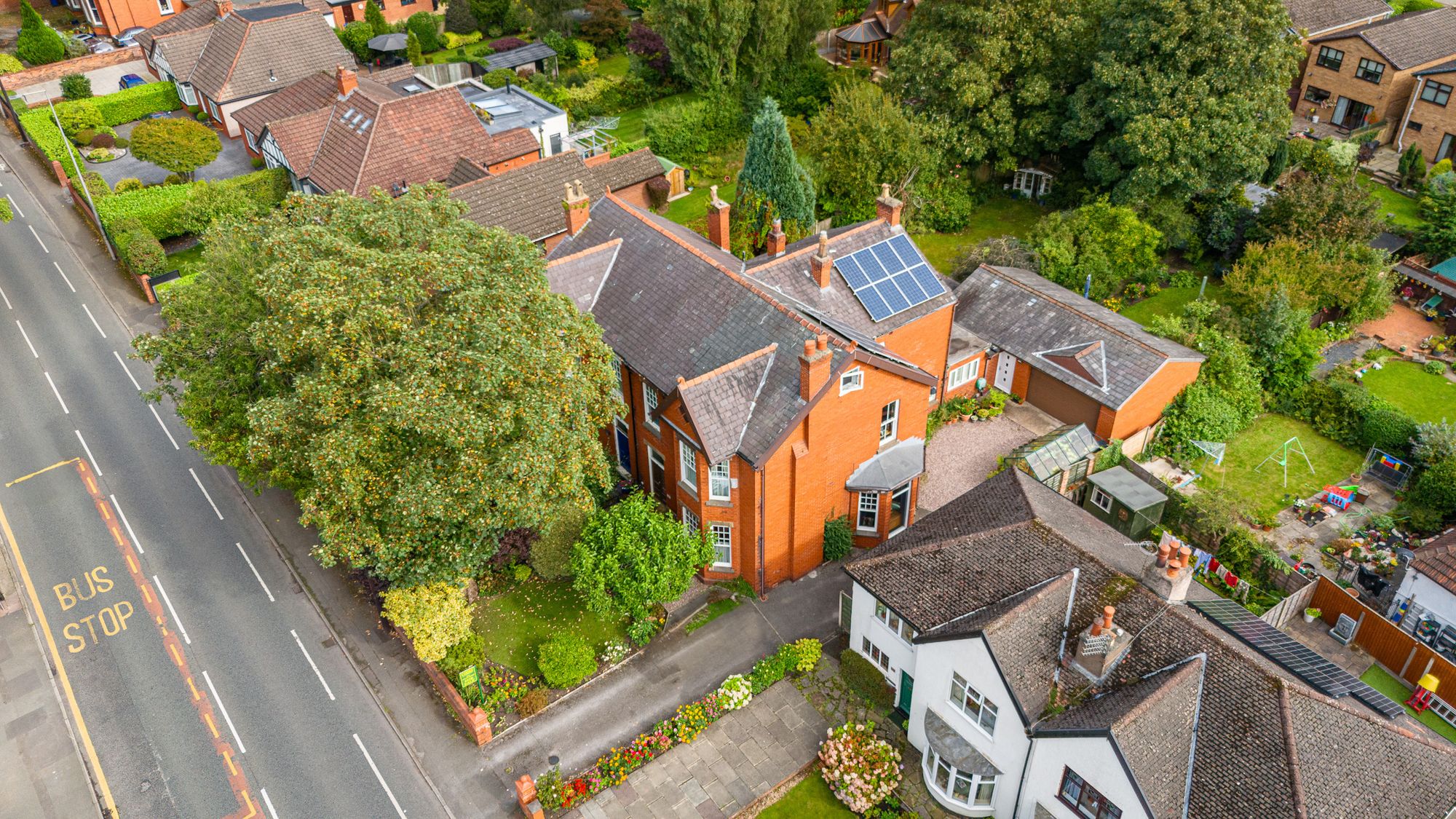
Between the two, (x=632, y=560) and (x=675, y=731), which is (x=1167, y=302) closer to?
(x=632, y=560)

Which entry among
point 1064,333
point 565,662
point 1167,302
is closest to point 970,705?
point 565,662

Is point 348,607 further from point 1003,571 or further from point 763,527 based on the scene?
point 1003,571

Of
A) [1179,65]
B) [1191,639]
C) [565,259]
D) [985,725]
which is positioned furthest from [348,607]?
[1179,65]

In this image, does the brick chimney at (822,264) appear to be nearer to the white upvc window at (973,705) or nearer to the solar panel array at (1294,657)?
the white upvc window at (973,705)

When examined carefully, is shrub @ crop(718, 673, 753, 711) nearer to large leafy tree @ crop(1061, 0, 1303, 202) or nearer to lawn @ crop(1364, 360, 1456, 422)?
lawn @ crop(1364, 360, 1456, 422)

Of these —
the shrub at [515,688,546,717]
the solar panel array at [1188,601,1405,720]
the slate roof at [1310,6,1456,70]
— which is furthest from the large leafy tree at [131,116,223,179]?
the slate roof at [1310,6,1456,70]

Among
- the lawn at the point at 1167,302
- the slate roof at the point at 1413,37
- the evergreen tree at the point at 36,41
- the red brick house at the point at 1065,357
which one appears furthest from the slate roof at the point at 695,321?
the evergreen tree at the point at 36,41
